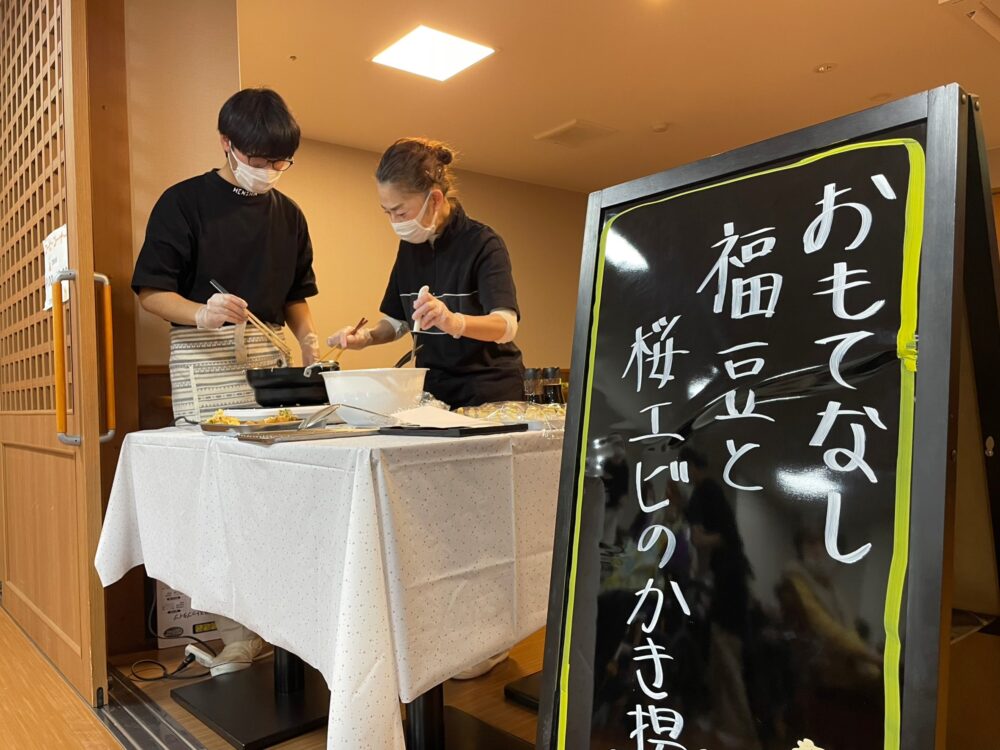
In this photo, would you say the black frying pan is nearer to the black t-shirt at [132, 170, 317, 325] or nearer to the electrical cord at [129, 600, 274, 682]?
the black t-shirt at [132, 170, 317, 325]

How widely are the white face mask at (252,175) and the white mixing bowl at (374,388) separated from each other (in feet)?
2.44

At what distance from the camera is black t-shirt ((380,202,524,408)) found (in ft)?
6.02

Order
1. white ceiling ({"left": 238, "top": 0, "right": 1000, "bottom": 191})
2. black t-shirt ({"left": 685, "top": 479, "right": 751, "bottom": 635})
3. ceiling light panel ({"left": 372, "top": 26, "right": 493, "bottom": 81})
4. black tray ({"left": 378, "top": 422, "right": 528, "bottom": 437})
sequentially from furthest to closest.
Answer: ceiling light panel ({"left": 372, "top": 26, "right": 493, "bottom": 81}) → white ceiling ({"left": 238, "top": 0, "right": 1000, "bottom": 191}) → black tray ({"left": 378, "top": 422, "right": 528, "bottom": 437}) → black t-shirt ({"left": 685, "top": 479, "right": 751, "bottom": 635})

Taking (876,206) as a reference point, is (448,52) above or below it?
above

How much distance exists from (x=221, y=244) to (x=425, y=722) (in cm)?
130

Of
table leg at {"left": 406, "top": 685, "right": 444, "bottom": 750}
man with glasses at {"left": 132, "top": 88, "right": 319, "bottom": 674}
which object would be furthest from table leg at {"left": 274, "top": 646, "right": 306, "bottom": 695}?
table leg at {"left": 406, "top": 685, "right": 444, "bottom": 750}

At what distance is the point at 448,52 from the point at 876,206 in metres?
3.59

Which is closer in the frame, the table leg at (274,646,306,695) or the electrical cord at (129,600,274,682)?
the table leg at (274,646,306,695)

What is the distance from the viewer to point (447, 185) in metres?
1.89

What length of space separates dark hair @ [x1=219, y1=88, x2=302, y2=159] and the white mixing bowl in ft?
2.40

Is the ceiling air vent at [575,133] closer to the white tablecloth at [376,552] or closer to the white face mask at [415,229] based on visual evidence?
the white face mask at [415,229]

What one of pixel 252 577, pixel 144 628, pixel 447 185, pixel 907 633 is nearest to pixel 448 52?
pixel 447 185

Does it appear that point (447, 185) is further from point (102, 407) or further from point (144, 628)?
point (144, 628)

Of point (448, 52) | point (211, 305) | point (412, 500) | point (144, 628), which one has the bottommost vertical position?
point (144, 628)
